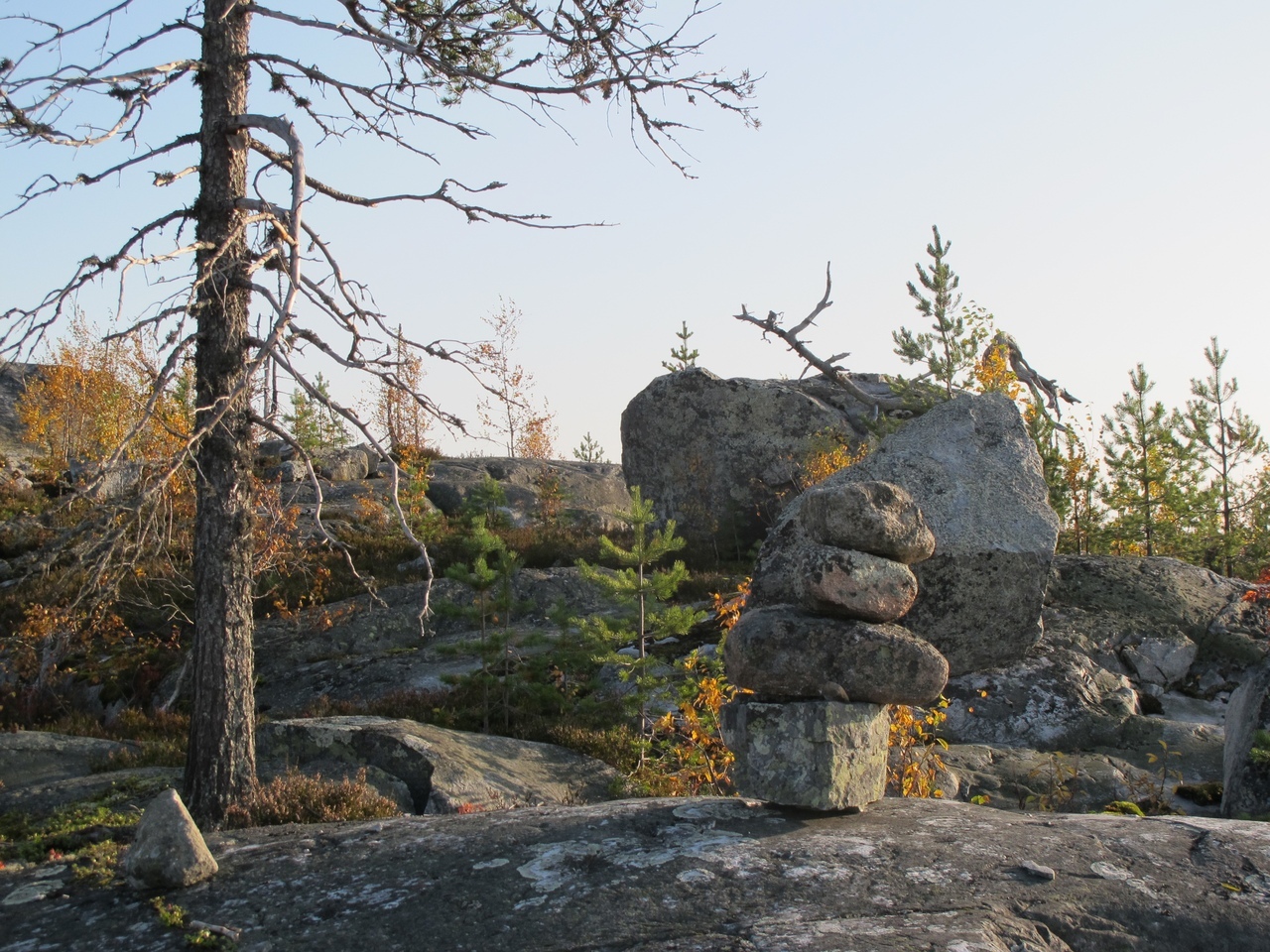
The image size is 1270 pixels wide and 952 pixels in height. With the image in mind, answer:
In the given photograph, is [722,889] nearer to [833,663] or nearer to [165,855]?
[833,663]

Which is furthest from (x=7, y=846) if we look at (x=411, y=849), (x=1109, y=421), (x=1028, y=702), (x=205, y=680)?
(x=1109, y=421)

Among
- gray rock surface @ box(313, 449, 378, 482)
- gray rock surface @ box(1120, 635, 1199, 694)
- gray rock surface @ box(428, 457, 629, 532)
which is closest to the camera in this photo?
gray rock surface @ box(1120, 635, 1199, 694)

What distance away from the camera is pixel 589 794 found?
10.1 m

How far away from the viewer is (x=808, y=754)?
6617 mm

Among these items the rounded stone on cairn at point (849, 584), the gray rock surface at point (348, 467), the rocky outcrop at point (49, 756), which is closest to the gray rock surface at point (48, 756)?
the rocky outcrop at point (49, 756)

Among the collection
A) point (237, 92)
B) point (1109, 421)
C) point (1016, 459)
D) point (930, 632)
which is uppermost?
point (237, 92)

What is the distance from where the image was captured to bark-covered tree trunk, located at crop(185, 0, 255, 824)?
331 inches

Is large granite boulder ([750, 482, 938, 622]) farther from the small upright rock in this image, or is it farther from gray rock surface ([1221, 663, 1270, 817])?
the small upright rock

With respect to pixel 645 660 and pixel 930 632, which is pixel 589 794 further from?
pixel 930 632

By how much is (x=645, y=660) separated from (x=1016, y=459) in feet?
16.0

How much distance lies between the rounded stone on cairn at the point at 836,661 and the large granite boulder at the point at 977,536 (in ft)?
14.7

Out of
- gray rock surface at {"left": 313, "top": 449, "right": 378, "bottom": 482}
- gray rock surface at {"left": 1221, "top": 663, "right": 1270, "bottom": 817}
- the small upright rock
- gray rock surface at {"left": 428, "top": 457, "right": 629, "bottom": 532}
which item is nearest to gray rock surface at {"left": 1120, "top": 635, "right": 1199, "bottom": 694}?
gray rock surface at {"left": 1221, "top": 663, "right": 1270, "bottom": 817}

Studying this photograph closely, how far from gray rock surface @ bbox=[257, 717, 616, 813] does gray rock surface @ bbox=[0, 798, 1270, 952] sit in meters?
2.82

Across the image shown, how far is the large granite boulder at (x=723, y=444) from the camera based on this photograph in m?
19.6
